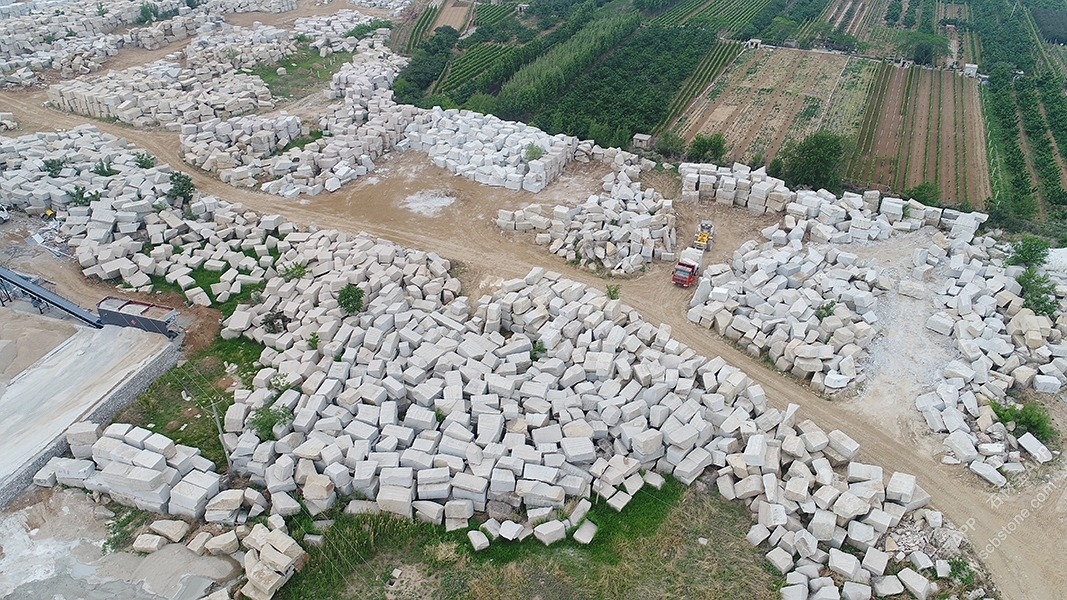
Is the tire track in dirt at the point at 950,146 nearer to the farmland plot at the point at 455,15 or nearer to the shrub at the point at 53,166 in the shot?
the farmland plot at the point at 455,15

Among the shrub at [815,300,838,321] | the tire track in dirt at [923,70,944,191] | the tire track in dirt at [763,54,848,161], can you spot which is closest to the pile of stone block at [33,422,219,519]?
the shrub at [815,300,838,321]

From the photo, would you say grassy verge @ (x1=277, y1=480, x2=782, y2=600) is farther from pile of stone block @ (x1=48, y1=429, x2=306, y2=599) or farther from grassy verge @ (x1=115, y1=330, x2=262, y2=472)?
grassy verge @ (x1=115, y1=330, x2=262, y2=472)

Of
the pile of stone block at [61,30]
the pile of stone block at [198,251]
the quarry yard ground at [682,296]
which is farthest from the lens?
the pile of stone block at [61,30]

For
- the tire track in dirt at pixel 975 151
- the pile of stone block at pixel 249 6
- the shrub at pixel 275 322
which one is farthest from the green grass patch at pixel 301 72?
the tire track in dirt at pixel 975 151

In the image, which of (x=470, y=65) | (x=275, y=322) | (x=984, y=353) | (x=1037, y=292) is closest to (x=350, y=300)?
(x=275, y=322)

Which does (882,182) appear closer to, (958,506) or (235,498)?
(958,506)
